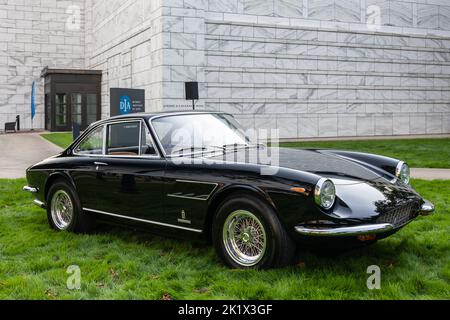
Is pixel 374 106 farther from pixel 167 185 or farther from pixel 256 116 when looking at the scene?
pixel 167 185

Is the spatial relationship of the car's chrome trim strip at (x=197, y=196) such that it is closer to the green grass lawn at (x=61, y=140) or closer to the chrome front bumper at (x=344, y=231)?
the chrome front bumper at (x=344, y=231)

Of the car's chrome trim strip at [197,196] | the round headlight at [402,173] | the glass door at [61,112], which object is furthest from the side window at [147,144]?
the glass door at [61,112]

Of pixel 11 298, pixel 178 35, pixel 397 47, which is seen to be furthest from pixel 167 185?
pixel 397 47

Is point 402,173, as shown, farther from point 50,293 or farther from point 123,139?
point 50,293

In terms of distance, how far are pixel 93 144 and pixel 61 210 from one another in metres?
0.90

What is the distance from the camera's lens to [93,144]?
→ 5.94 meters

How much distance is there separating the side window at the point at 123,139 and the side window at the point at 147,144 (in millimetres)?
86

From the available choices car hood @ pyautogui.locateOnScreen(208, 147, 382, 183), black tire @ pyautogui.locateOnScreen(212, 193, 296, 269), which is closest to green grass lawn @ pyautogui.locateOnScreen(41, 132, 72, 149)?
car hood @ pyautogui.locateOnScreen(208, 147, 382, 183)

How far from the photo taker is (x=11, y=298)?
12.4 ft

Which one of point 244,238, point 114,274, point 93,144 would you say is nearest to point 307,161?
point 244,238

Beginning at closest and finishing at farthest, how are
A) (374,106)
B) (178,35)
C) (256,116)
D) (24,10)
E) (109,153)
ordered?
(109,153) → (178,35) → (256,116) → (374,106) → (24,10)

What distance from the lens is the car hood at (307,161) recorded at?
4.46 m
